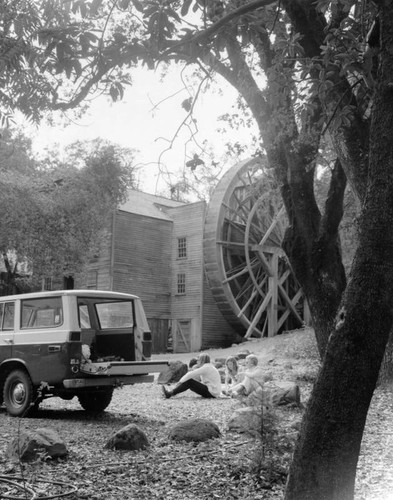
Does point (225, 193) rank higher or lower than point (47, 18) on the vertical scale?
higher

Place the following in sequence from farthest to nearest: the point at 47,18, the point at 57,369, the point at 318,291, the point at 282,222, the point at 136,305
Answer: the point at 282,222 < the point at 136,305 < the point at 57,369 < the point at 318,291 < the point at 47,18

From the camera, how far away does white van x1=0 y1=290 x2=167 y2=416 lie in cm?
969

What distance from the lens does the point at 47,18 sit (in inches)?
262

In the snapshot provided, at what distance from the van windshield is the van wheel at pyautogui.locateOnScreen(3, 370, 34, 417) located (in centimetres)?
162

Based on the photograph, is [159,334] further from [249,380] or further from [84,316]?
[84,316]

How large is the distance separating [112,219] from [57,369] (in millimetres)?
21604

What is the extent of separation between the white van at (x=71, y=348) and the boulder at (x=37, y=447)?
3.13 m

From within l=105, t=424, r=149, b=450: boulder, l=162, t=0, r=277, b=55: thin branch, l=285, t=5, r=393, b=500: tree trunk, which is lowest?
l=105, t=424, r=149, b=450: boulder

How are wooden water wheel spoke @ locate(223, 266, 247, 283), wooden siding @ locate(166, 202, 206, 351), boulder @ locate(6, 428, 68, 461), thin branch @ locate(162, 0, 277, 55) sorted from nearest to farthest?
1. boulder @ locate(6, 428, 68, 461)
2. thin branch @ locate(162, 0, 277, 55)
3. wooden water wheel spoke @ locate(223, 266, 247, 283)
4. wooden siding @ locate(166, 202, 206, 351)

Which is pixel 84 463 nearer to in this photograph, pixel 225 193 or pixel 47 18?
pixel 47 18

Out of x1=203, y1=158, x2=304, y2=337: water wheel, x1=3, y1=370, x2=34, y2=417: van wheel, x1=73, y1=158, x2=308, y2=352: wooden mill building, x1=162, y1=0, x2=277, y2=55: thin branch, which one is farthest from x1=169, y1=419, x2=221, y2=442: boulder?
x1=73, y1=158, x2=308, y2=352: wooden mill building

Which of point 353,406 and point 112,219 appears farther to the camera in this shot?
point 112,219

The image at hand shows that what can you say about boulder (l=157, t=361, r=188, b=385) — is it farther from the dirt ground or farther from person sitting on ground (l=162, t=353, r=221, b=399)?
the dirt ground

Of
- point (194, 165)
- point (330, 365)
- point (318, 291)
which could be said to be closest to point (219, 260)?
point (318, 291)
